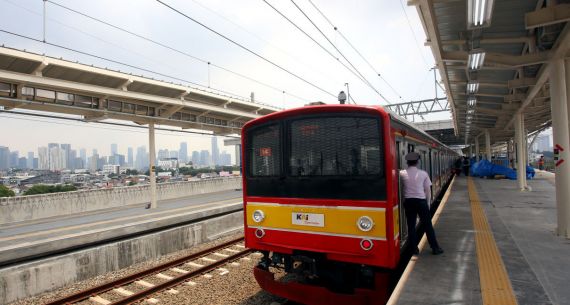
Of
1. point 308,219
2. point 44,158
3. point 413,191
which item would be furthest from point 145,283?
point 44,158

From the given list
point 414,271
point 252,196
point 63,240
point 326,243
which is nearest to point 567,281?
point 414,271

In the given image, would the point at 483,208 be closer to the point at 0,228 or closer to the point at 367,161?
the point at 367,161

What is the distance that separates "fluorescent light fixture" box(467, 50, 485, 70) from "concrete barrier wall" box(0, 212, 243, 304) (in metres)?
7.89

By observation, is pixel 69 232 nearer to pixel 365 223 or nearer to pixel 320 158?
pixel 320 158

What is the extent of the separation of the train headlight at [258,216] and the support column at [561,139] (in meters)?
5.95

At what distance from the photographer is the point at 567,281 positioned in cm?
438

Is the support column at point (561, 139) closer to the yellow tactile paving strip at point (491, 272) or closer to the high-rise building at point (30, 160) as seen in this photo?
the yellow tactile paving strip at point (491, 272)

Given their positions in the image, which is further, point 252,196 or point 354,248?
point 252,196

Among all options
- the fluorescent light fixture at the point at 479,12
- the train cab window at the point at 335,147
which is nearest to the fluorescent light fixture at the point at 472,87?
the fluorescent light fixture at the point at 479,12

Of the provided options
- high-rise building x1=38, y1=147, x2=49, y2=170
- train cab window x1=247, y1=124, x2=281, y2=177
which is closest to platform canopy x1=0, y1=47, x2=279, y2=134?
train cab window x1=247, y1=124, x2=281, y2=177

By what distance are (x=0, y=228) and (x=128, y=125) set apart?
17.3 ft

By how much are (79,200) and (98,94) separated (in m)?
6.78

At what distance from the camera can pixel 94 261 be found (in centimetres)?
739

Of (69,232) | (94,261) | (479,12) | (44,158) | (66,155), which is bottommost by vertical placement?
(94,261)
